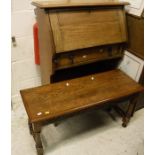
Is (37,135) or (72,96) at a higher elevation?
(72,96)

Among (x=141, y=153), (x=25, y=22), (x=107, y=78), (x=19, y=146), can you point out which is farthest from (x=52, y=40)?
(x=141, y=153)

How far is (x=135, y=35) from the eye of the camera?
5.82ft

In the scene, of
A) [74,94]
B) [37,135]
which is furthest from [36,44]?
[37,135]

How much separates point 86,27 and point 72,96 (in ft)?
1.83

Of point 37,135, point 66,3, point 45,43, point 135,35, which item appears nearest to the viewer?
point 37,135

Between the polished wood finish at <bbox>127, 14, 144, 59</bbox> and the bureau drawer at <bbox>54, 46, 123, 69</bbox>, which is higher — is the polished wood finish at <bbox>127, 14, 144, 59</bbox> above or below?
above

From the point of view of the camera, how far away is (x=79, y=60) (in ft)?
5.40

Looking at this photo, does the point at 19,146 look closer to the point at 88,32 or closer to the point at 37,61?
the point at 37,61

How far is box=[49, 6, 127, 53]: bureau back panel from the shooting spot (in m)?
1.47

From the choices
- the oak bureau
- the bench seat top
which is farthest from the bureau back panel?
the bench seat top

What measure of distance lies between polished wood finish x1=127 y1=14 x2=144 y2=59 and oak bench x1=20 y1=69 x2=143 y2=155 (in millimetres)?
250

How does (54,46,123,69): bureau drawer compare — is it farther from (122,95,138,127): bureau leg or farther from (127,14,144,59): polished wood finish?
(122,95,138,127): bureau leg

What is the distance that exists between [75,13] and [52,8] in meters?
0.20

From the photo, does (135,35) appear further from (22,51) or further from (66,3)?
(22,51)
